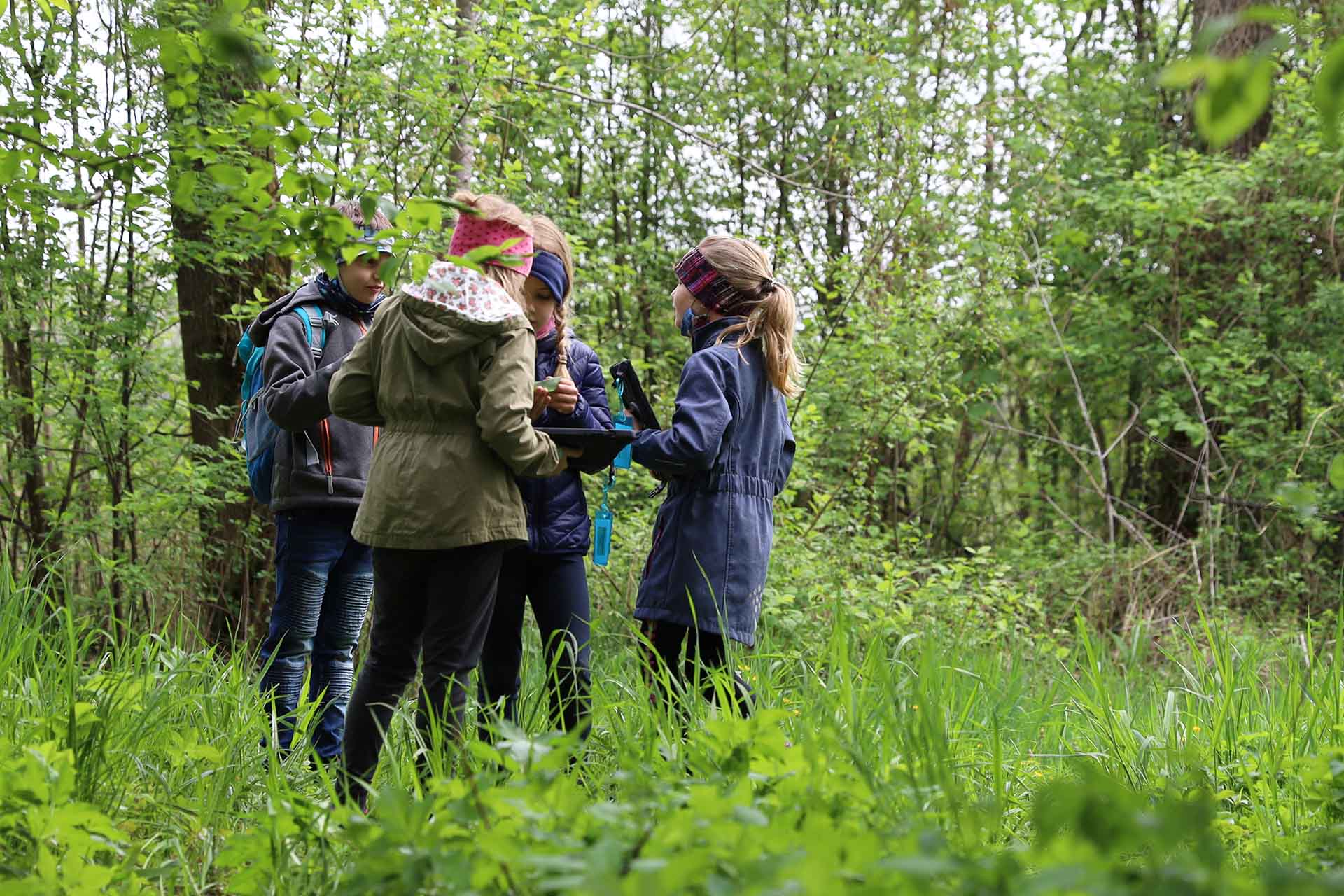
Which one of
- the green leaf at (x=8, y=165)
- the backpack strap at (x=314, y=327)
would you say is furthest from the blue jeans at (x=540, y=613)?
the green leaf at (x=8, y=165)

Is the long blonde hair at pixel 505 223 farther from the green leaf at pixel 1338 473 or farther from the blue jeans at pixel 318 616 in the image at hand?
the green leaf at pixel 1338 473

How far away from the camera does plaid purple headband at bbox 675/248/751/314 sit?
10.2 feet

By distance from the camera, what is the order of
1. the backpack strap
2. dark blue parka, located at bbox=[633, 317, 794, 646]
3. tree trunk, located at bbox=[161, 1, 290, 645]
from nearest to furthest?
dark blue parka, located at bbox=[633, 317, 794, 646], the backpack strap, tree trunk, located at bbox=[161, 1, 290, 645]

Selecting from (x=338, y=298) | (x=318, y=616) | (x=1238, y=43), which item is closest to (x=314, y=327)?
(x=338, y=298)

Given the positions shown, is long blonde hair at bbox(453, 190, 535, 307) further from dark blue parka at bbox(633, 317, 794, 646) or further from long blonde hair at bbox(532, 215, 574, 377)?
dark blue parka at bbox(633, 317, 794, 646)

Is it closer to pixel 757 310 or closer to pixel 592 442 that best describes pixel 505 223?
pixel 592 442

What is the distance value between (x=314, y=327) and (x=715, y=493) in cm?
129

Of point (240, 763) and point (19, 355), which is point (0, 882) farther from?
point (19, 355)

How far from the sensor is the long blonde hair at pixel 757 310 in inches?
122

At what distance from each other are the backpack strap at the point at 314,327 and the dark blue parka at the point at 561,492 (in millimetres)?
636

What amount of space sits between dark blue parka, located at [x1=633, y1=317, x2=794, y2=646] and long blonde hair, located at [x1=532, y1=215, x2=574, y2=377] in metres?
0.43

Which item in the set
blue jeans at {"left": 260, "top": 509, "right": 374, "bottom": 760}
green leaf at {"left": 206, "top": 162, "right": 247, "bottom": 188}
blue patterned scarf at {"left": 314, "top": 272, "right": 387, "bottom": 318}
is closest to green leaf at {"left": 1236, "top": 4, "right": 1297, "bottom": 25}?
green leaf at {"left": 206, "top": 162, "right": 247, "bottom": 188}

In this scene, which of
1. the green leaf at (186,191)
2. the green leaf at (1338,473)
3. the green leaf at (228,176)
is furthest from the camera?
the green leaf at (186,191)

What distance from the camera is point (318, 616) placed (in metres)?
3.34
